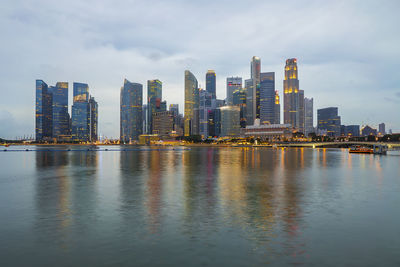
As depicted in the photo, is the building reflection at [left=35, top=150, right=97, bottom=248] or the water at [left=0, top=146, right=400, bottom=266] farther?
the building reflection at [left=35, top=150, right=97, bottom=248]

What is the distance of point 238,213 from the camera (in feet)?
73.6

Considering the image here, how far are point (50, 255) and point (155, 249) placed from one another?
4.90 m

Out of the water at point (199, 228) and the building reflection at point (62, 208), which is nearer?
the water at point (199, 228)

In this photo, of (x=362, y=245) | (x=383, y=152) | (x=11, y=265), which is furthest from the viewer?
(x=383, y=152)

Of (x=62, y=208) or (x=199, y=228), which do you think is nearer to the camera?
(x=199, y=228)

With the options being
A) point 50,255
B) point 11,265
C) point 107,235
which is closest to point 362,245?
point 107,235

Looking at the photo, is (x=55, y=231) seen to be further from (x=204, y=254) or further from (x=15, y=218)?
(x=204, y=254)

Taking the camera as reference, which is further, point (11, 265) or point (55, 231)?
point (55, 231)

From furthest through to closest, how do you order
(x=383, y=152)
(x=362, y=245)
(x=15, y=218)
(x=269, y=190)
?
1. (x=383, y=152)
2. (x=269, y=190)
3. (x=15, y=218)
4. (x=362, y=245)

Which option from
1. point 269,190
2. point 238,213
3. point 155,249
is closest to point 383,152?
point 269,190

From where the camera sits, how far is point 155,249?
48.2 feet

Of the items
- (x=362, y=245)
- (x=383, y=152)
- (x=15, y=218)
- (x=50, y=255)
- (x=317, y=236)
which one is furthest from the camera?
(x=383, y=152)

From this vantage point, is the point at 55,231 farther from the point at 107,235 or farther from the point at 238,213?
the point at 238,213

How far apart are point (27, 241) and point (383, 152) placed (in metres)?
170
